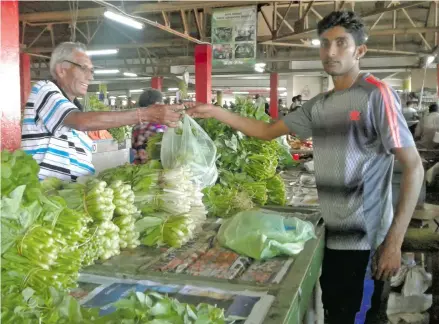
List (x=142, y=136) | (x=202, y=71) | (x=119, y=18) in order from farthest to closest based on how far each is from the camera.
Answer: (x=202, y=71) < (x=119, y=18) < (x=142, y=136)

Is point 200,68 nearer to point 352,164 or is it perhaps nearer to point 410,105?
point 410,105

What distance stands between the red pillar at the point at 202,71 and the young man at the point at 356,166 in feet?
32.7

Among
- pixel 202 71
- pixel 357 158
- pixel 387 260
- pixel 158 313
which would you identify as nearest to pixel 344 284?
pixel 387 260

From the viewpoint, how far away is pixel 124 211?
2100mm

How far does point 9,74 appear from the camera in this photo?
1.99 metres

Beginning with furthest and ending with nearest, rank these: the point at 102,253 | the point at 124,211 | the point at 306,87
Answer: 1. the point at 306,87
2. the point at 124,211
3. the point at 102,253

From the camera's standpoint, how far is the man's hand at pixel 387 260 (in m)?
2.18

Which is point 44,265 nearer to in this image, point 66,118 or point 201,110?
point 66,118

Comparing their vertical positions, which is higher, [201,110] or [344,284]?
[201,110]

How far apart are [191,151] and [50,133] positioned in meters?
0.85

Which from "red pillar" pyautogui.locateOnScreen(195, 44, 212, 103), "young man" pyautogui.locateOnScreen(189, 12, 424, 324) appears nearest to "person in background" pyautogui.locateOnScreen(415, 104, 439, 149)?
"red pillar" pyautogui.locateOnScreen(195, 44, 212, 103)

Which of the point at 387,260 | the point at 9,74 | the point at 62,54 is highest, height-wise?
the point at 62,54

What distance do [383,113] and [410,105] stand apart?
1249 centimetres

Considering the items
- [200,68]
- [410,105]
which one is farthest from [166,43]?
[410,105]
